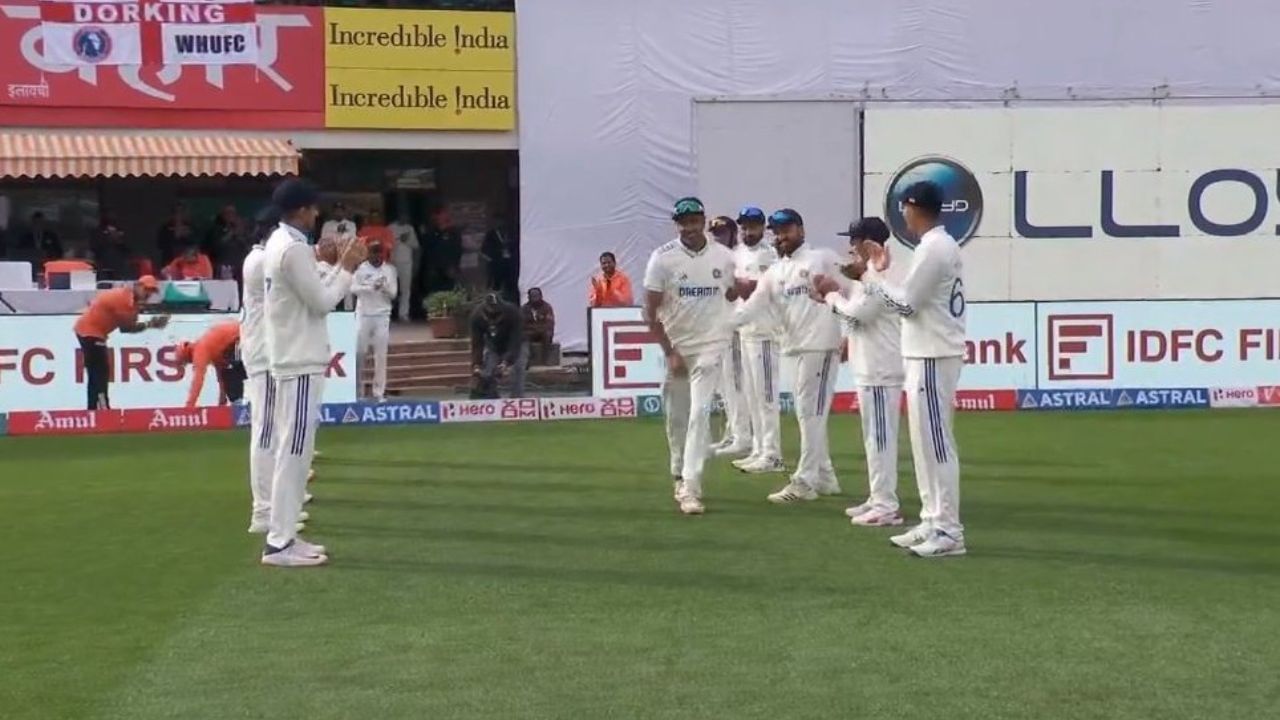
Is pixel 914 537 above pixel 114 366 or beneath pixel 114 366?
beneath

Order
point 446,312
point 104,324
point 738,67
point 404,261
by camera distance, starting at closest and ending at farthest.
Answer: point 104,324 → point 446,312 → point 738,67 → point 404,261

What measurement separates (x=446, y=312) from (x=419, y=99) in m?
3.91

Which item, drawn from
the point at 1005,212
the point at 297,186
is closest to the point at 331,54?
the point at 1005,212

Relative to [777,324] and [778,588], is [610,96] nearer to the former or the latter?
[777,324]

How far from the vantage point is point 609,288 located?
20391mm

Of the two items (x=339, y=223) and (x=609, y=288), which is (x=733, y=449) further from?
(x=339, y=223)

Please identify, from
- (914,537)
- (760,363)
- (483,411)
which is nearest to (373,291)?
(483,411)

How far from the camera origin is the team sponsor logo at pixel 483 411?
17594 millimetres

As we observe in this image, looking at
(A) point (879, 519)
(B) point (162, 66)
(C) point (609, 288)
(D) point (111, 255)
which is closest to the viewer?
(A) point (879, 519)

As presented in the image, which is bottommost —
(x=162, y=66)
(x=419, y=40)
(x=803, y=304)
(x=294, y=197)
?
(x=803, y=304)

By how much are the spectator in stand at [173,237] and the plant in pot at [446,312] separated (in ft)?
14.1

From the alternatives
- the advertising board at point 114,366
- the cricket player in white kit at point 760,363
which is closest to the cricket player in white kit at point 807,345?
the cricket player in white kit at point 760,363

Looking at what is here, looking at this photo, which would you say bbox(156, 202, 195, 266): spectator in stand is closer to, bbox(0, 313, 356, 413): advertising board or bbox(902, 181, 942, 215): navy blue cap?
bbox(0, 313, 356, 413): advertising board

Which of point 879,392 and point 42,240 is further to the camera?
point 42,240
